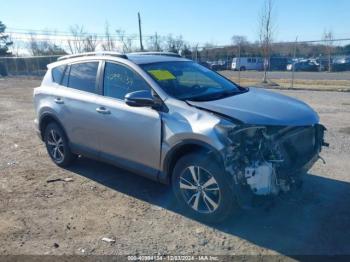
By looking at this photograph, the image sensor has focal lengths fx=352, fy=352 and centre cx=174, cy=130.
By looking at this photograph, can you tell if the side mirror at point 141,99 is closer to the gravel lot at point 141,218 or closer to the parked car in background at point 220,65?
the gravel lot at point 141,218

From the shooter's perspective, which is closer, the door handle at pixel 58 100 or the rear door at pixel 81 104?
the rear door at pixel 81 104

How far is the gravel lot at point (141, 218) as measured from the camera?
356cm

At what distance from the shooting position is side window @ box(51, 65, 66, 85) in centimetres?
573

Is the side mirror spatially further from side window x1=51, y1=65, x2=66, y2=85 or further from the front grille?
side window x1=51, y1=65, x2=66, y2=85

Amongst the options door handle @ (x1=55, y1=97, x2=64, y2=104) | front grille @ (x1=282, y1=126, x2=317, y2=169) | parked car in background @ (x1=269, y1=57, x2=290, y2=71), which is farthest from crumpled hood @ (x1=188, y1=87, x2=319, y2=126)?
parked car in background @ (x1=269, y1=57, x2=290, y2=71)

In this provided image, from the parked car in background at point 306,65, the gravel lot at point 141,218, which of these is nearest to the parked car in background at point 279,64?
the parked car in background at point 306,65

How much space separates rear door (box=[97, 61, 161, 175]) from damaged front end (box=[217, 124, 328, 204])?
983mm

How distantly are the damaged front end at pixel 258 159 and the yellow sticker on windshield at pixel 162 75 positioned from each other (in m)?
1.22

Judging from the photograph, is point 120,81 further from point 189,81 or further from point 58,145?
point 58,145

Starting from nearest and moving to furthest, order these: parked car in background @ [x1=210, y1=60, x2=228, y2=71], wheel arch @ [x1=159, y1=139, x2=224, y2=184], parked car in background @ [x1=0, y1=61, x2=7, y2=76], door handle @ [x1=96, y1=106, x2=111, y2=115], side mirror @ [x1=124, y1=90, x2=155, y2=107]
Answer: wheel arch @ [x1=159, y1=139, x2=224, y2=184] < side mirror @ [x1=124, y1=90, x2=155, y2=107] < door handle @ [x1=96, y1=106, x2=111, y2=115] < parked car in background @ [x1=0, y1=61, x2=7, y2=76] < parked car in background @ [x1=210, y1=60, x2=228, y2=71]

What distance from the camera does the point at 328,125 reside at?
27.1 feet

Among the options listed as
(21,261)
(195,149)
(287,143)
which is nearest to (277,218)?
(287,143)

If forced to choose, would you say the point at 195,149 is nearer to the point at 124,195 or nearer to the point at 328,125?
the point at 124,195

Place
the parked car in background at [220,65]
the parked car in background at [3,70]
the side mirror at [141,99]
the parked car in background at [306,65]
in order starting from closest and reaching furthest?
the side mirror at [141,99] < the parked car in background at [306,65] < the parked car in background at [3,70] < the parked car in background at [220,65]
